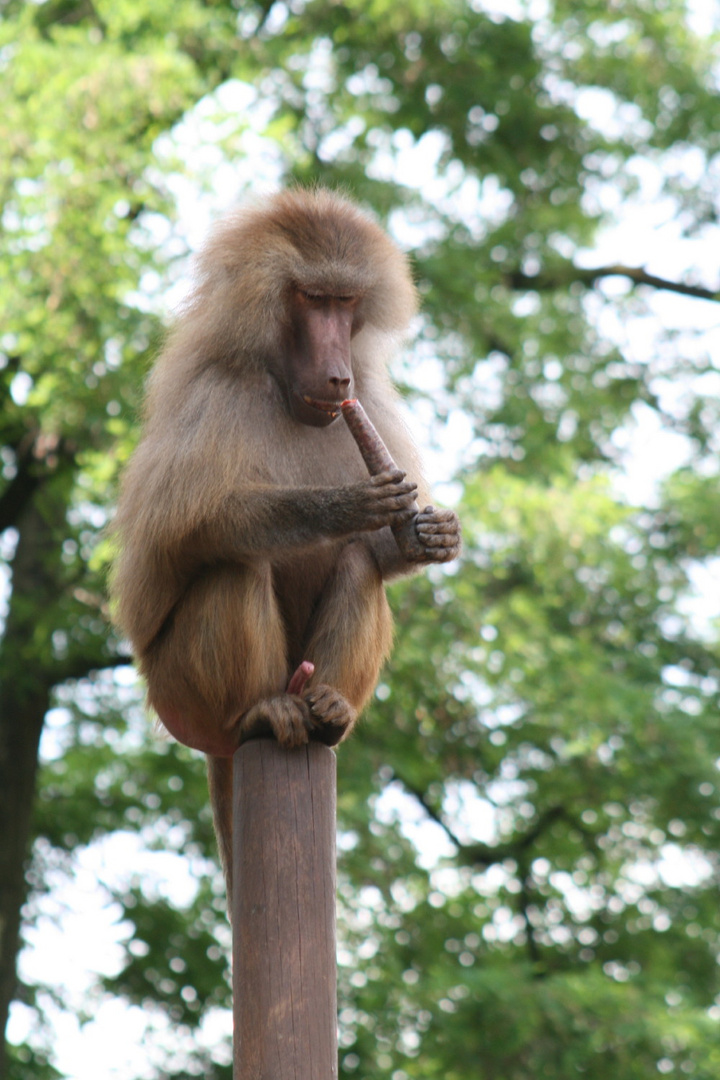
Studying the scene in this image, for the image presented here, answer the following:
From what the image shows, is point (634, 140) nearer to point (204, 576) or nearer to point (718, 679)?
point (718, 679)

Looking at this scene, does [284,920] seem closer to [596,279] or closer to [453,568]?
[453,568]

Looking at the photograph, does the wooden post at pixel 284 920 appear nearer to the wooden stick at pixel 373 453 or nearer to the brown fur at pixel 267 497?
the brown fur at pixel 267 497

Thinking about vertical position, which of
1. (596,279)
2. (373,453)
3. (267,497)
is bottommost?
(267,497)

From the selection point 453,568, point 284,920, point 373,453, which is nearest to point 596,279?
point 453,568

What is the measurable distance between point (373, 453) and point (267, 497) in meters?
0.30

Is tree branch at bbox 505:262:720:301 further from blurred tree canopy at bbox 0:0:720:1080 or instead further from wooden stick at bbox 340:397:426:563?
wooden stick at bbox 340:397:426:563

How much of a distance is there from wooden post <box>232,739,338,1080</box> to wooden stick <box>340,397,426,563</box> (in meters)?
0.60

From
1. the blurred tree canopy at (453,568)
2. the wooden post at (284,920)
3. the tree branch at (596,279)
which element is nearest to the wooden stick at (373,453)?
the wooden post at (284,920)

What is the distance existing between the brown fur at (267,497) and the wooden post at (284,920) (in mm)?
184

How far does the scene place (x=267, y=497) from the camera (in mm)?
3363

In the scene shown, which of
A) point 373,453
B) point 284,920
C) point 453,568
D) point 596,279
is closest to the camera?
point 284,920

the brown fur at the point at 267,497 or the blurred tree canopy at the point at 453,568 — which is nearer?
the brown fur at the point at 267,497

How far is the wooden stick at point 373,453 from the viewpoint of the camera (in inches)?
130

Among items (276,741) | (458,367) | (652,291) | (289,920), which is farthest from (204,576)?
(652,291)
